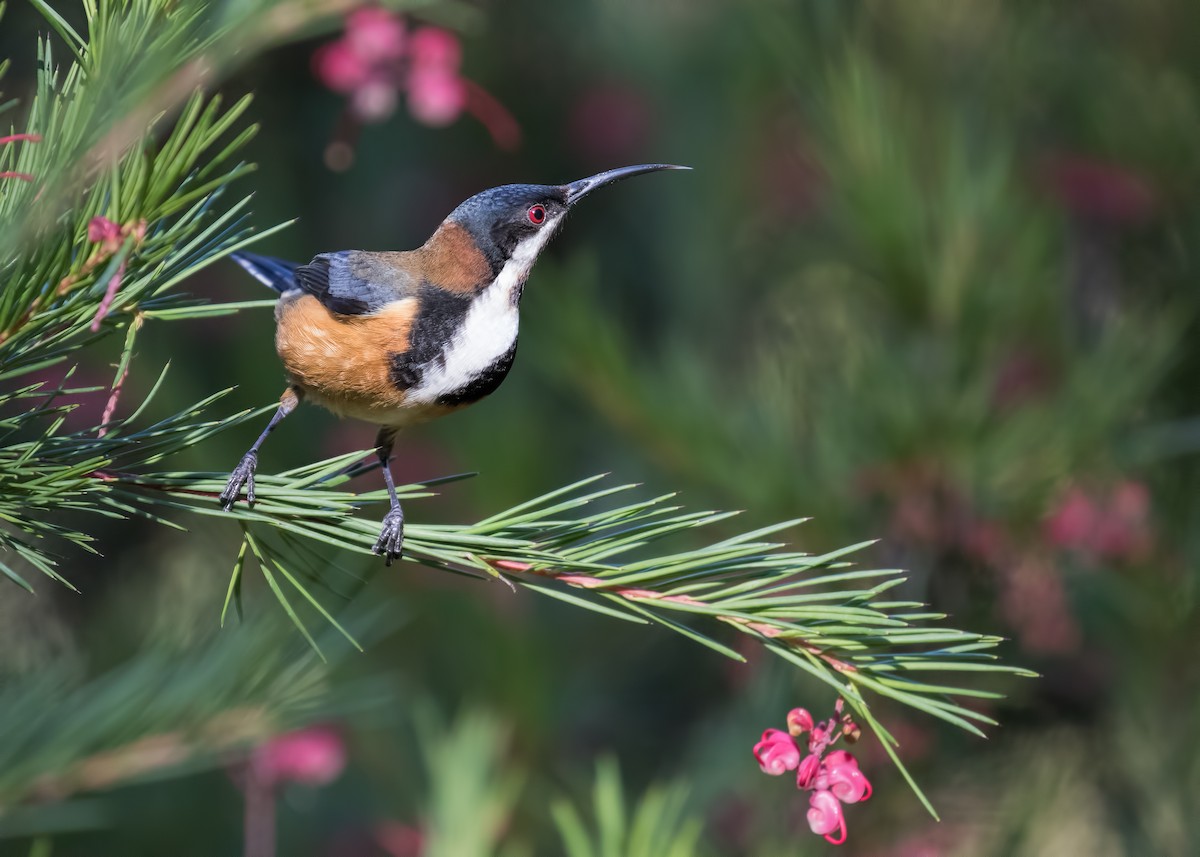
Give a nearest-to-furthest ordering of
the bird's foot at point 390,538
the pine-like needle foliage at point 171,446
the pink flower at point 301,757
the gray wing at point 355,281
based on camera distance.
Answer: the pine-like needle foliage at point 171,446 < the bird's foot at point 390,538 < the gray wing at point 355,281 < the pink flower at point 301,757

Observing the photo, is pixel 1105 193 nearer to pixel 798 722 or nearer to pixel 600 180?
pixel 600 180

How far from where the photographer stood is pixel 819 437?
6.52 feet

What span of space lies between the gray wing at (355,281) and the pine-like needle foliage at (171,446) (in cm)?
58

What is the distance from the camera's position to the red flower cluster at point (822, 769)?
947 mm

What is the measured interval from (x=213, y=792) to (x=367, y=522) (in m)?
1.81

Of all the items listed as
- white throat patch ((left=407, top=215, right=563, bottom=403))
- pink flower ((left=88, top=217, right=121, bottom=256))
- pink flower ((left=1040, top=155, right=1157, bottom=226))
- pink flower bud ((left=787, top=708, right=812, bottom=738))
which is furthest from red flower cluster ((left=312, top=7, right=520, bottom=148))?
pink flower ((left=1040, top=155, right=1157, bottom=226))

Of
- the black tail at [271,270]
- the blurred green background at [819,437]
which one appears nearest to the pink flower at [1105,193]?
the blurred green background at [819,437]

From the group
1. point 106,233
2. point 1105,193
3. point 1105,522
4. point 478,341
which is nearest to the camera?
point 106,233

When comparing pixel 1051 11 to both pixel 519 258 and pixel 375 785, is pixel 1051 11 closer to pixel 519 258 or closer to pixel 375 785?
pixel 519 258

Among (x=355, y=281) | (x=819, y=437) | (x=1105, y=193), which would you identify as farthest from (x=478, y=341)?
(x=1105, y=193)

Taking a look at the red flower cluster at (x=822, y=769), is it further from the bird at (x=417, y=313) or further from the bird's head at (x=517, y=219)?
the bird's head at (x=517, y=219)

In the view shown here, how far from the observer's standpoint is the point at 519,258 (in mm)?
1877

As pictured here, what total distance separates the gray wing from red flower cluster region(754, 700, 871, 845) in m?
0.97

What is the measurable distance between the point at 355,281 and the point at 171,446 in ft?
2.49
